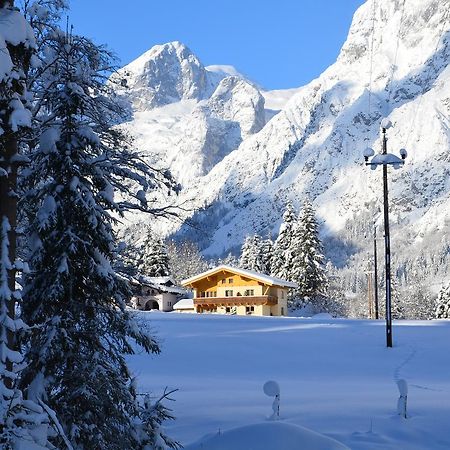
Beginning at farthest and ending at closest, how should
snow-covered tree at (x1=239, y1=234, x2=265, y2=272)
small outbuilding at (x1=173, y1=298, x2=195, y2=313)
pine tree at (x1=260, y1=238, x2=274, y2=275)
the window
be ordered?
snow-covered tree at (x1=239, y1=234, x2=265, y2=272) < pine tree at (x1=260, y1=238, x2=274, y2=275) < small outbuilding at (x1=173, y1=298, x2=195, y2=313) < the window

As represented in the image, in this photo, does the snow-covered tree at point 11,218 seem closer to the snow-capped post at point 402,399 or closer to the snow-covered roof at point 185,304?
the snow-capped post at point 402,399

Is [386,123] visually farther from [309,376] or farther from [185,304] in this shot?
[185,304]

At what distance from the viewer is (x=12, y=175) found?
6.61 m

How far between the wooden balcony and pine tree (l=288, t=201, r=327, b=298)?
4.19 metres

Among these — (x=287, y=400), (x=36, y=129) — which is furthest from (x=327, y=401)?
(x=36, y=129)

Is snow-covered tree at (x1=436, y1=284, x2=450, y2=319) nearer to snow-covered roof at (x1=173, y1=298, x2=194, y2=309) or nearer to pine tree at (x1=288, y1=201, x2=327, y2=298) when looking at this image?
pine tree at (x1=288, y1=201, x2=327, y2=298)

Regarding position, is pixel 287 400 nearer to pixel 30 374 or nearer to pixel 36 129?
pixel 30 374

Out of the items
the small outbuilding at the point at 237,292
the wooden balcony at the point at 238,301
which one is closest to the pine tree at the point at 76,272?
the small outbuilding at the point at 237,292

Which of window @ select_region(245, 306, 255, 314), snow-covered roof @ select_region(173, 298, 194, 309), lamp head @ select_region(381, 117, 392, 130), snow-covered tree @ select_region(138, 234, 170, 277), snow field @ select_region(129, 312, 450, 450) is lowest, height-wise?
snow field @ select_region(129, 312, 450, 450)

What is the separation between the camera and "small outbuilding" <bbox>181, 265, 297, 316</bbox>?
217 ft

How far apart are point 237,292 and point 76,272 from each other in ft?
200

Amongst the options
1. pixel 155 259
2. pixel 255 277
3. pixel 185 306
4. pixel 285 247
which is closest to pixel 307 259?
pixel 255 277

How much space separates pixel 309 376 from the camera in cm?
1975

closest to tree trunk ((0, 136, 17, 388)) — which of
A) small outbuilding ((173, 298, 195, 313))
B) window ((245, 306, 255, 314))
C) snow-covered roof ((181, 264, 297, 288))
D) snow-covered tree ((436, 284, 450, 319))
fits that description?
snow-covered roof ((181, 264, 297, 288))
